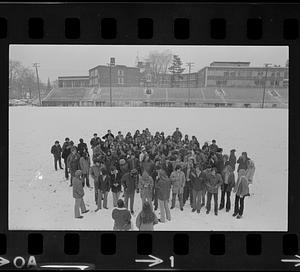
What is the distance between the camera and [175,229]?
8.20 feet

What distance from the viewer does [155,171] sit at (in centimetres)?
255

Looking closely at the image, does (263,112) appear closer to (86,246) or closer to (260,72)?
(260,72)

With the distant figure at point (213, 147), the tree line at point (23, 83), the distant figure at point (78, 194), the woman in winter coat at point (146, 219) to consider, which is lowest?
the woman in winter coat at point (146, 219)

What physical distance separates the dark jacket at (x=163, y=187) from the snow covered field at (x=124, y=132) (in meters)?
0.08

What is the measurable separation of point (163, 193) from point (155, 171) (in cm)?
11

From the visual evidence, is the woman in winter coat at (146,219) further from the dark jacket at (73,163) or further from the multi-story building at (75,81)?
the multi-story building at (75,81)

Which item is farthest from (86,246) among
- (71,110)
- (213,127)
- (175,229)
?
(213,127)

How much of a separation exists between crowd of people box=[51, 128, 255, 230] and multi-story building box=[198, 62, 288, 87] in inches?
10.6

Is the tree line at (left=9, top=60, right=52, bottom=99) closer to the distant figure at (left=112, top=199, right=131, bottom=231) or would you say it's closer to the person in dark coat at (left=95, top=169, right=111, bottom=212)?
the person in dark coat at (left=95, top=169, right=111, bottom=212)

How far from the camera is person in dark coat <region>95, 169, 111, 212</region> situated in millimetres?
2527

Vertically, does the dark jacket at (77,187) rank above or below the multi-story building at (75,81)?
below

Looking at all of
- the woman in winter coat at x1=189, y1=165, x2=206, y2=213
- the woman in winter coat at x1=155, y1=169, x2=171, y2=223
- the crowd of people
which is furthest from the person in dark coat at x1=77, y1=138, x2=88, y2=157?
the woman in winter coat at x1=189, y1=165, x2=206, y2=213

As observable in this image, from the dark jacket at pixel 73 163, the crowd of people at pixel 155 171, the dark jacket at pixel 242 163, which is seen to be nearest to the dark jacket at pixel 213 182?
the crowd of people at pixel 155 171

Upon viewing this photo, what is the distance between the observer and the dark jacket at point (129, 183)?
8.27ft
